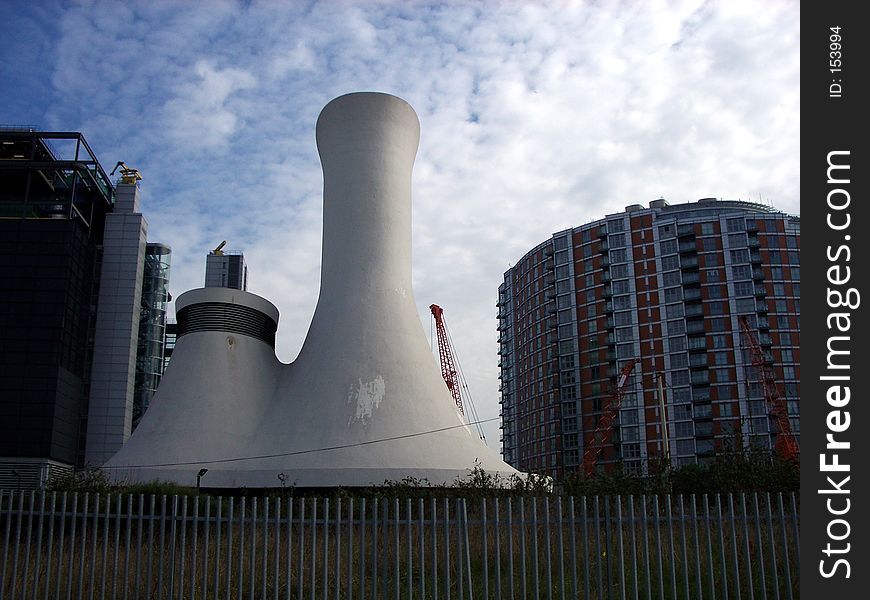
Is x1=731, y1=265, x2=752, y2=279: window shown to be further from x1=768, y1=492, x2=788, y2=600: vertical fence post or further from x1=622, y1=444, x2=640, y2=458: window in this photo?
x1=768, y1=492, x2=788, y2=600: vertical fence post

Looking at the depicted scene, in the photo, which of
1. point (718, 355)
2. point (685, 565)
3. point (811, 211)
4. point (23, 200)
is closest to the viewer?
point (811, 211)

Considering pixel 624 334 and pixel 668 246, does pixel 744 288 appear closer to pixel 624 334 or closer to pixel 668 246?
pixel 668 246

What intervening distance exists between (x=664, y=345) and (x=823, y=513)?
7428 centimetres

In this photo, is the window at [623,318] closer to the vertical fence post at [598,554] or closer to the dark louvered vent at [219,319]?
the dark louvered vent at [219,319]

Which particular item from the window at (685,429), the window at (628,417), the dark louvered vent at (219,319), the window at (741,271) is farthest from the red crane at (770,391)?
the dark louvered vent at (219,319)

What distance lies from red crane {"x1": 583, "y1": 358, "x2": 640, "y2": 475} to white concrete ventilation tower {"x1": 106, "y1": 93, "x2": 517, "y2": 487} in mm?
46777

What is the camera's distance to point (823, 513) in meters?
7.87

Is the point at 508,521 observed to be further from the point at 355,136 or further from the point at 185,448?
the point at 355,136

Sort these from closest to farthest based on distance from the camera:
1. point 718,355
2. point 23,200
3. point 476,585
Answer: point 476,585
point 23,200
point 718,355

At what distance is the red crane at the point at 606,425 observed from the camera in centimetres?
7794

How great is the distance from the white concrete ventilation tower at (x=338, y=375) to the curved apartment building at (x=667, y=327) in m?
42.0

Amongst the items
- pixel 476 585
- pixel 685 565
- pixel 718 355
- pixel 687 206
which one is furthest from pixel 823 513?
pixel 687 206

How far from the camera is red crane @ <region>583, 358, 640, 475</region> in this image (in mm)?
77938

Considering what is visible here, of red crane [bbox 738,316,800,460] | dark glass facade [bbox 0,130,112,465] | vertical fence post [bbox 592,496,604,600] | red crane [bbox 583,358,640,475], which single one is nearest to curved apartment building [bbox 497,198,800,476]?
red crane [bbox 738,316,800,460]
